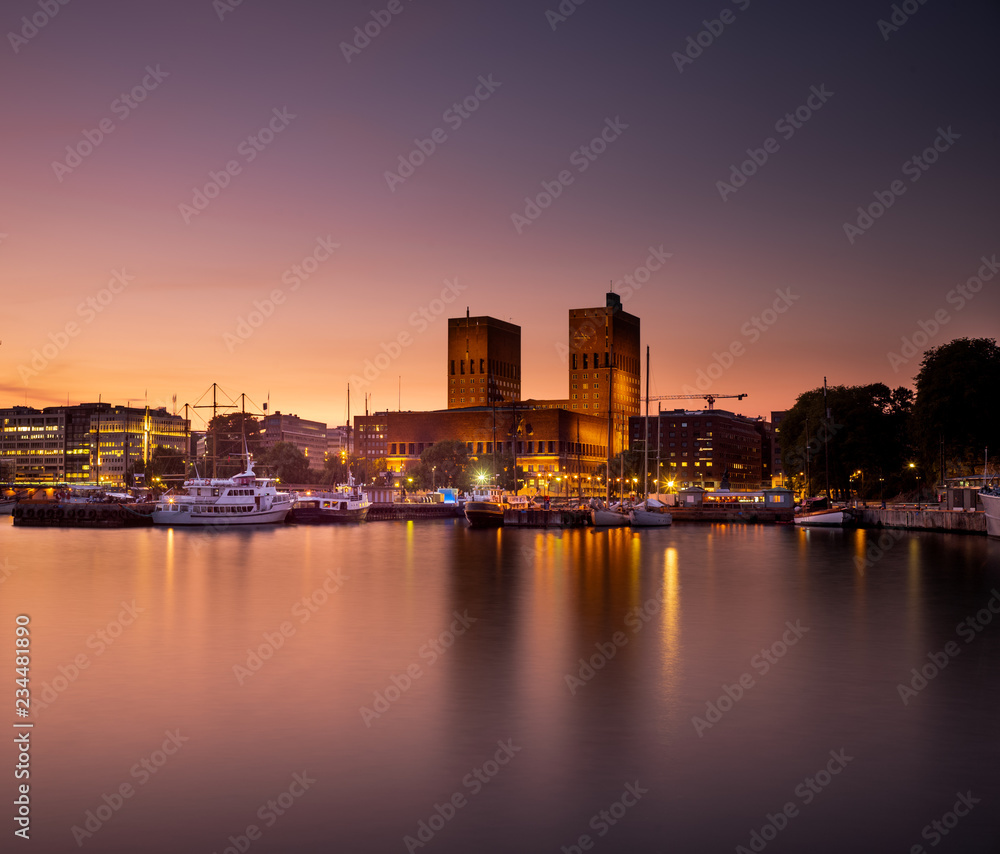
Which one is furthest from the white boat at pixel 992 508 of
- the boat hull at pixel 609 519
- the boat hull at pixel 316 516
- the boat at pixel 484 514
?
the boat hull at pixel 316 516

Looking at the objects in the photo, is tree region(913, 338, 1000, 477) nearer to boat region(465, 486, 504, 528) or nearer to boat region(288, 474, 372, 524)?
boat region(465, 486, 504, 528)

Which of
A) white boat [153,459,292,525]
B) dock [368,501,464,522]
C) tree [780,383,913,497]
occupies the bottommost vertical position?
dock [368,501,464,522]

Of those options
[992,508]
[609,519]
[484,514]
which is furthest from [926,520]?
[484,514]

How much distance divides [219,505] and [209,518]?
6.96ft

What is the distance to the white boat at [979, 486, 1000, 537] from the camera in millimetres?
90794

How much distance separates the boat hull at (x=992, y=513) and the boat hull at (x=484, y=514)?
186ft

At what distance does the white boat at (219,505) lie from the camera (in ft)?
398

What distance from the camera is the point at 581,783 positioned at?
17922 mm

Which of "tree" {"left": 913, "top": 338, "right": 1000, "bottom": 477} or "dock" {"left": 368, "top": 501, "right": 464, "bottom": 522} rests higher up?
"tree" {"left": 913, "top": 338, "right": 1000, "bottom": 477}

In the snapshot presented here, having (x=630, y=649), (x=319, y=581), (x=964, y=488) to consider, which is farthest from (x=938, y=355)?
(x=630, y=649)

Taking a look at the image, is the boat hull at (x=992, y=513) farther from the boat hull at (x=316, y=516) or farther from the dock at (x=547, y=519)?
the boat hull at (x=316, y=516)

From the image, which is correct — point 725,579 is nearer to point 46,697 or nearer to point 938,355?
point 46,697

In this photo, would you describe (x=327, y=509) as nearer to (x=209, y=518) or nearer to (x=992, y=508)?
(x=209, y=518)

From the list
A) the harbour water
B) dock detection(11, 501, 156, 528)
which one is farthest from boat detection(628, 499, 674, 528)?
the harbour water
